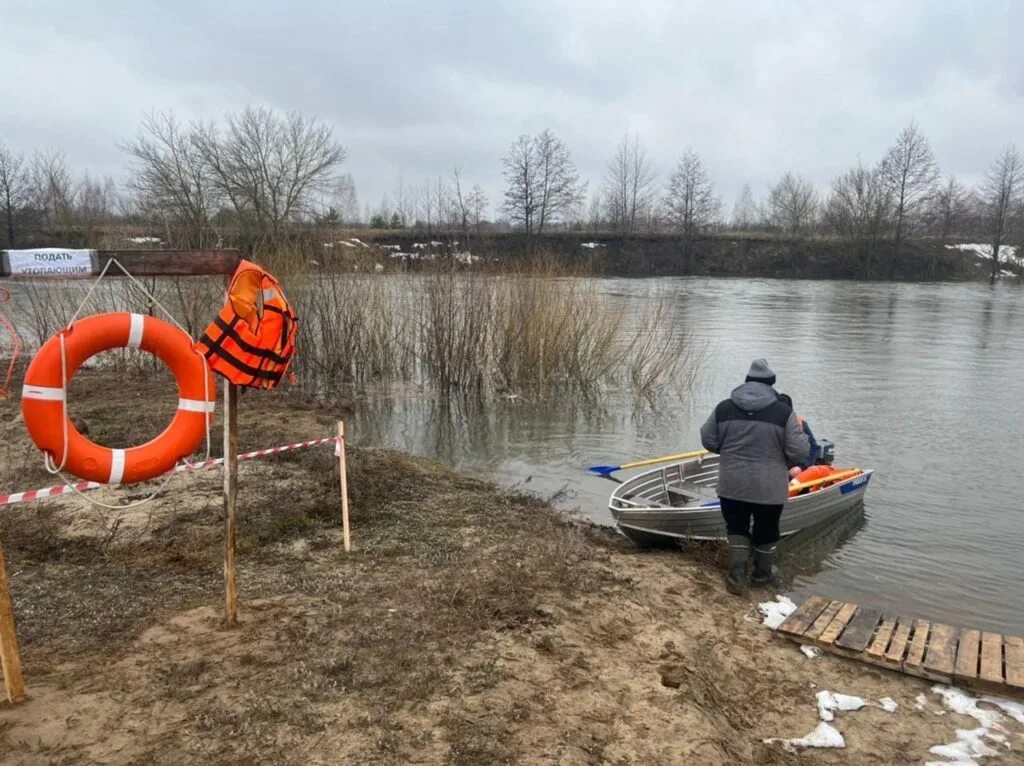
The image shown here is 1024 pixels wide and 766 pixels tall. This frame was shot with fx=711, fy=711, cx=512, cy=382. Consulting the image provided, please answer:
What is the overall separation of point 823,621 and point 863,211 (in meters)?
61.0

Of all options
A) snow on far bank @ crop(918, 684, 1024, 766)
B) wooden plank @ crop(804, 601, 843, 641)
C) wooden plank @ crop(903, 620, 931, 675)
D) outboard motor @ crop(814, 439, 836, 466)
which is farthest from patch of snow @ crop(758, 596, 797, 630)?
outboard motor @ crop(814, 439, 836, 466)

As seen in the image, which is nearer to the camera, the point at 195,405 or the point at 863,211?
the point at 195,405

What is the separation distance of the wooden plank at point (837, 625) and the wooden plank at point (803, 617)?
130 millimetres

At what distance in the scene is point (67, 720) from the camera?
345cm

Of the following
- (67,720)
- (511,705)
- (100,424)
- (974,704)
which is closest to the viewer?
(67,720)

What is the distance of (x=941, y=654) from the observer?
481 cm

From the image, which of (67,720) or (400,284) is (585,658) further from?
(400,284)

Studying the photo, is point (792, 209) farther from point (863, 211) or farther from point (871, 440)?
point (871, 440)

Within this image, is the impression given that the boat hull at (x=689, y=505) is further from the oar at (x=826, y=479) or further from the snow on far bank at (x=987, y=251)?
the snow on far bank at (x=987, y=251)

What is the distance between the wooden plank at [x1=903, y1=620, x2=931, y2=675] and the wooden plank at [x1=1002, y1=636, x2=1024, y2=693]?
474 mm

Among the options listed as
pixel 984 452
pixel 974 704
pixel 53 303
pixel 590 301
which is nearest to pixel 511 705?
pixel 974 704

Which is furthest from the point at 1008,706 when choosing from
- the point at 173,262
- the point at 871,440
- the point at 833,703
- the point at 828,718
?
the point at 871,440

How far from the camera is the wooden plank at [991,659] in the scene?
448 cm

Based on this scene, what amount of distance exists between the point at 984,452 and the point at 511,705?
10.8 m
